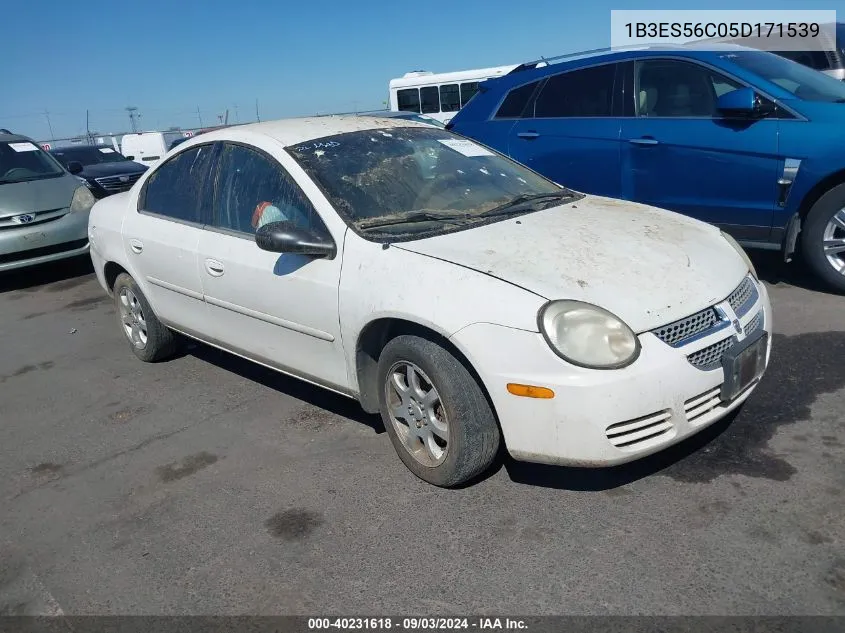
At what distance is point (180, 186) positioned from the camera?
14.8 feet

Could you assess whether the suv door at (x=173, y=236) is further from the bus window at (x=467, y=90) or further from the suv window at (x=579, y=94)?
the bus window at (x=467, y=90)

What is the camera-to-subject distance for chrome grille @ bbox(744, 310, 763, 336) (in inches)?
120

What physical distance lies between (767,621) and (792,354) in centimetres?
238

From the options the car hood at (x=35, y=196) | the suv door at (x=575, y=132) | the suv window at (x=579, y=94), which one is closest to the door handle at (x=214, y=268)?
the suv door at (x=575, y=132)

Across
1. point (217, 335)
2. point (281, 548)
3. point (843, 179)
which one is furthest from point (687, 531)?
point (843, 179)

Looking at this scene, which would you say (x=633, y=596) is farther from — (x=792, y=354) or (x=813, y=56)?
(x=813, y=56)

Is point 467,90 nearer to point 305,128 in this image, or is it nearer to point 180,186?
point 180,186

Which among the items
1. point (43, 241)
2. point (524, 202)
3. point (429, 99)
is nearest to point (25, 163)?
point (43, 241)

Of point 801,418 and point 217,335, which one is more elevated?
point 217,335

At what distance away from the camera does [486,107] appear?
6.74m

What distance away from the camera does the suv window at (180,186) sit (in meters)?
4.34

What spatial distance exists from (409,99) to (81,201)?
13.9 m

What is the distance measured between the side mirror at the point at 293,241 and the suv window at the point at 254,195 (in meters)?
0.11

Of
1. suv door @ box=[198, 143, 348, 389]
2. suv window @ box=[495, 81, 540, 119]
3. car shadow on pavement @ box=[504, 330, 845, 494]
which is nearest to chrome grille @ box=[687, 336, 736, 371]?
car shadow on pavement @ box=[504, 330, 845, 494]
